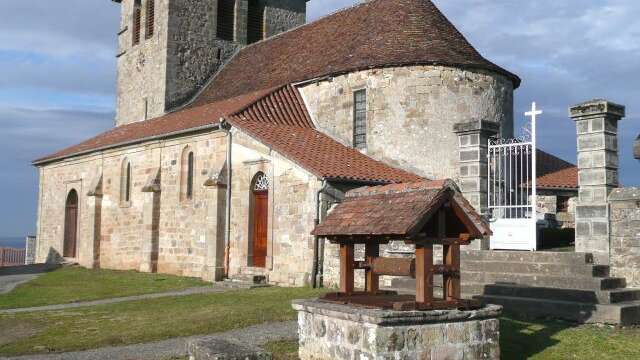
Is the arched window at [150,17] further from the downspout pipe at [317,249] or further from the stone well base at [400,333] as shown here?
the stone well base at [400,333]

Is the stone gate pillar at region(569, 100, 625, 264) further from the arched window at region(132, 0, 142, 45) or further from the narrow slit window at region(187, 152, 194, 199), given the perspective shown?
the arched window at region(132, 0, 142, 45)

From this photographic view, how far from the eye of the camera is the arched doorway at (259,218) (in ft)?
61.5

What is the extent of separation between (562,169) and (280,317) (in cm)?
1674

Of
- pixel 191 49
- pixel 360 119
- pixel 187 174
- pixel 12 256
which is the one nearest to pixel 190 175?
pixel 187 174

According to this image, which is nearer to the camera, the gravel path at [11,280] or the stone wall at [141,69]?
the gravel path at [11,280]

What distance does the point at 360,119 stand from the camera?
67.3 feet

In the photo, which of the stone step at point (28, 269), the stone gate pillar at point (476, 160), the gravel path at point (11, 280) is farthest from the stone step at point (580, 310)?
the stone step at point (28, 269)

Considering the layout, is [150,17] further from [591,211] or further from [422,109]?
[591,211]

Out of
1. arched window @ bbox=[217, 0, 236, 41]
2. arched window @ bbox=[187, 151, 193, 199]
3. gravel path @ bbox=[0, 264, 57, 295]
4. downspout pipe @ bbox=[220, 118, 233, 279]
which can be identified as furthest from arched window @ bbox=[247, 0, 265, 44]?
gravel path @ bbox=[0, 264, 57, 295]

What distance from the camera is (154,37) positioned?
28.8m

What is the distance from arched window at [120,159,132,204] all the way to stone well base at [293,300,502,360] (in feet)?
59.9

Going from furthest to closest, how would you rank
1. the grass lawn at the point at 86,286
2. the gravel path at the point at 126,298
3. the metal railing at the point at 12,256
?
the metal railing at the point at 12,256, the grass lawn at the point at 86,286, the gravel path at the point at 126,298

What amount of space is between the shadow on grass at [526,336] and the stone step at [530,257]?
5.30 ft

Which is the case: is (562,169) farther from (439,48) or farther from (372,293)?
(372,293)
